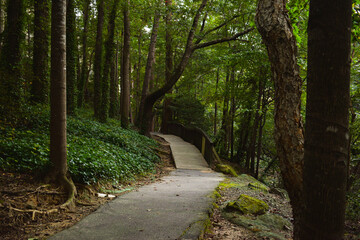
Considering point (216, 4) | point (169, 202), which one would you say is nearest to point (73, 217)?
point (169, 202)

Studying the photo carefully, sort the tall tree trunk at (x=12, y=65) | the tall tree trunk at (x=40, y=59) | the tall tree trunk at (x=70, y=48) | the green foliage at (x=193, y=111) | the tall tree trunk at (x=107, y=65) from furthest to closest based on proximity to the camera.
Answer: the green foliage at (x=193, y=111), the tall tree trunk at (x=107, y=65), the tall tree trunk at (x=70, y=48), the tall tree trunk at (x=40, y=59), the tall tree trunk at (x=12, y=65)

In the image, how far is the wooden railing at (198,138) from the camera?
12.0 m

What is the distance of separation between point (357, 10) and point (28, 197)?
5605 millimetres

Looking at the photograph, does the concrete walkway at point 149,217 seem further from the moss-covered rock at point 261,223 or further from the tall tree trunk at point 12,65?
the tall tree trunk at point 12,65

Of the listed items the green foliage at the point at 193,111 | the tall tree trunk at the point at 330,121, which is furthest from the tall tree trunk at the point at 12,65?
the green foliage at the point at 193,111

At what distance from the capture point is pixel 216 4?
39.3 feet

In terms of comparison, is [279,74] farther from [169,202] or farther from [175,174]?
[175,174]

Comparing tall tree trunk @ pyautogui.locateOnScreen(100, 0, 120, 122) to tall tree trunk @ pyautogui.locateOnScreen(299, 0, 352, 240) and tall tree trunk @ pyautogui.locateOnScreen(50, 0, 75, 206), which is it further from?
tall tree trunk @ pyautogui.locateOnScreen(299, 0, 352, 240)

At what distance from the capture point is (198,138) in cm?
1547

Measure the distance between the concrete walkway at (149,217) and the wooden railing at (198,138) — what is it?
5736mm

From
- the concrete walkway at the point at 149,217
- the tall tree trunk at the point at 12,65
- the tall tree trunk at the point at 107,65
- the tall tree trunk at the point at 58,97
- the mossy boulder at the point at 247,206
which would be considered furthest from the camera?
the tall tree trunk at the point at 107,65

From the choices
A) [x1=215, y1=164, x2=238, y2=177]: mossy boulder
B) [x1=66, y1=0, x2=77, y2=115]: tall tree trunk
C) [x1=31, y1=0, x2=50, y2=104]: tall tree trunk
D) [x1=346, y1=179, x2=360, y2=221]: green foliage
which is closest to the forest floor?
[x1=215, y1=164, x2=238, y2=177]: mossy boulder

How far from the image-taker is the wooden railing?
12031 millimetres

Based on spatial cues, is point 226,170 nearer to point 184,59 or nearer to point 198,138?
point 198,138
